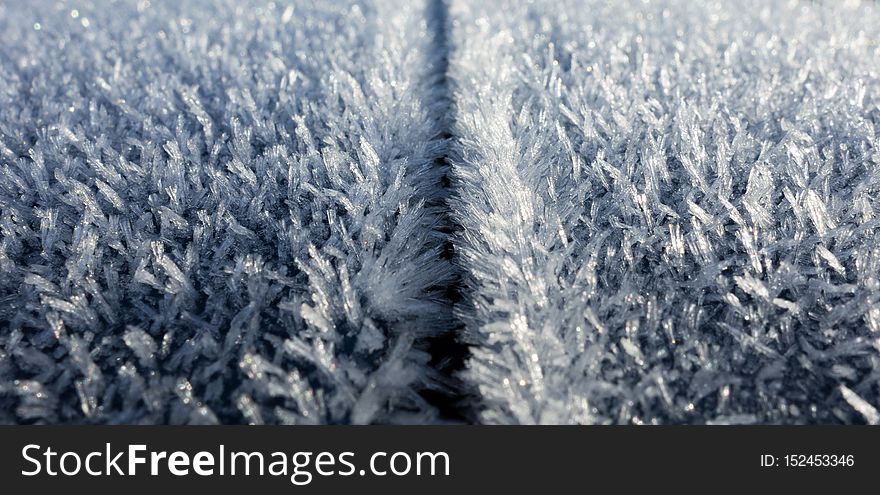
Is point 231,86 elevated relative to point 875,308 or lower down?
elevated

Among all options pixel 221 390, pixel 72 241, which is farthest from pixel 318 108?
pixel 221 390

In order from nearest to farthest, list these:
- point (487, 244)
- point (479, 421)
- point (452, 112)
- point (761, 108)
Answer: point (479, 421) → point (487, 244) → point (761, 108) → point (452, 112)

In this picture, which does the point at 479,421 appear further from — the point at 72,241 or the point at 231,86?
the point at 231,86
